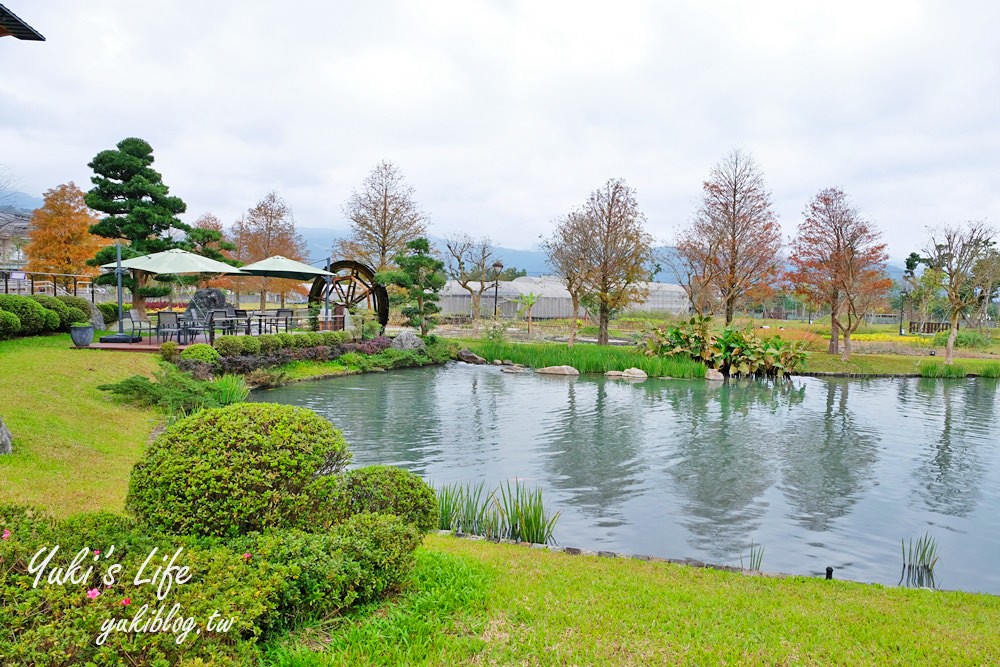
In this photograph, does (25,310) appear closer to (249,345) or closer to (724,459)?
(249,345)

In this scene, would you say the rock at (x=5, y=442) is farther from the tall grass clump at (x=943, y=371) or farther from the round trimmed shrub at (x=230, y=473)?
the tall grass clump at (x=943, y=371)

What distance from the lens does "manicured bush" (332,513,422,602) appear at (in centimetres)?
328

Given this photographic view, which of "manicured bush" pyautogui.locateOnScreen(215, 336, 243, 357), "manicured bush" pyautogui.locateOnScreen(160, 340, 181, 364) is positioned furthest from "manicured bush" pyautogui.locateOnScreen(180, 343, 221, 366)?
"manicured bush" pyautogui.locateOnScreen(215, 336, 243, 357)

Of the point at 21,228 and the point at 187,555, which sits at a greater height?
the point at 21,228

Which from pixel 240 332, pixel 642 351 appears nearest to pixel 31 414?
pixel 240 332

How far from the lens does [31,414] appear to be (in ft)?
25.0

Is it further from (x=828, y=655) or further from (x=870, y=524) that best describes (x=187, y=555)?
(x=870, y=524)

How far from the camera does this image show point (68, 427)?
25.0ft

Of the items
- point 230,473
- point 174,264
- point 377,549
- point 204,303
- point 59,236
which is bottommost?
point 377,549

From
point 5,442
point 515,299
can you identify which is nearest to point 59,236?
point 515,299

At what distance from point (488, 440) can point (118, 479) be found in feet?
16.7

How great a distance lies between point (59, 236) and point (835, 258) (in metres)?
28.4

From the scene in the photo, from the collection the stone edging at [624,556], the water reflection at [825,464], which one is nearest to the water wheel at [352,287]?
the water reflection at [825,464]

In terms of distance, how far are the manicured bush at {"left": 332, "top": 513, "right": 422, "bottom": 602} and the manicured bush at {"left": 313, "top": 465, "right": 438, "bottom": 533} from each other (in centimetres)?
28
